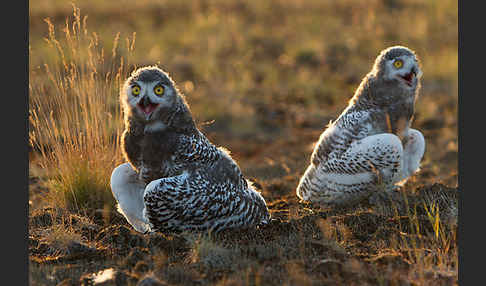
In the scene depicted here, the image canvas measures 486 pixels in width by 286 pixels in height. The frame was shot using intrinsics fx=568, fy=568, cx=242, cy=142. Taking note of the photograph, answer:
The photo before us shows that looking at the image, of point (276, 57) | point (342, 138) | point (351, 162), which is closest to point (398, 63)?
point (342, 138)

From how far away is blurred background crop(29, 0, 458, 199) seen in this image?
43.2 feet

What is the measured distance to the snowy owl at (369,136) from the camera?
268 inches

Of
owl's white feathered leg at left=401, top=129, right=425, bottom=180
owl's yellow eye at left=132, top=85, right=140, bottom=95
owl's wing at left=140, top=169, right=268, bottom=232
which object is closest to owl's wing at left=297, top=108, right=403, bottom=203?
owl's white feathered leg at left=401, top=129, right=425, bottom=180

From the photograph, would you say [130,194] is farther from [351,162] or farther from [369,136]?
[369,136]

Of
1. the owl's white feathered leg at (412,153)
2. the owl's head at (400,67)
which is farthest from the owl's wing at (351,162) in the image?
the owl's head at (400,67)

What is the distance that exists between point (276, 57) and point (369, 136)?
13.8 meters

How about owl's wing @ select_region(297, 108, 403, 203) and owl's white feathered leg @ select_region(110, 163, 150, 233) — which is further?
owl's wing @ select_region(297, 108, 403, 203)

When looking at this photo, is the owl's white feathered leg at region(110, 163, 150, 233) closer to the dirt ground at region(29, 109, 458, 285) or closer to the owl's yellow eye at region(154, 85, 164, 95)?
the dirt ground at region(29, 109, 458, 285)

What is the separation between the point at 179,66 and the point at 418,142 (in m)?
12.1

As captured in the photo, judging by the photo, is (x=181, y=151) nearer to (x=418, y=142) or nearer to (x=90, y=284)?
(x=90, y=284)

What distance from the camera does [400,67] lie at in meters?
6.95

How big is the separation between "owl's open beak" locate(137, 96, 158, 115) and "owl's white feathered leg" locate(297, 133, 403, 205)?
245 centimetres

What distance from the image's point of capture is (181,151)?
19.2ft

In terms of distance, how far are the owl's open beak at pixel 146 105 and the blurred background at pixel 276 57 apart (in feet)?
9.80
